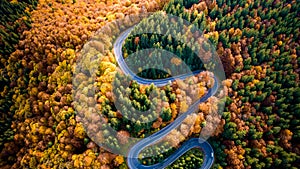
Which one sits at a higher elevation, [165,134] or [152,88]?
[152,88]

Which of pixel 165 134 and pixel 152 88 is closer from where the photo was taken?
pixel 165 134

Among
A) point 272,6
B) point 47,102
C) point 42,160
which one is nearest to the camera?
point 42,160

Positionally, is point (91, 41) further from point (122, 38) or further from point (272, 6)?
point (272, 6)

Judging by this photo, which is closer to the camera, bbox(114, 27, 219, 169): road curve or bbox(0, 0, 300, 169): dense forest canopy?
bbox(114, 27, 219, 169): road curve

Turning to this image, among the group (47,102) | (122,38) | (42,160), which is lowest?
(42,160)

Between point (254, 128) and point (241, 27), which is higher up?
point (241, 27)

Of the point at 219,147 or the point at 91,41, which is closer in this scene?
the point at 219,147

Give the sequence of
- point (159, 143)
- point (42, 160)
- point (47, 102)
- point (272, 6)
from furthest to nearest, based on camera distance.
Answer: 1. point (272, 6)
2. point (47, 102)
3. point (42, 160)
4. point (159, 143)

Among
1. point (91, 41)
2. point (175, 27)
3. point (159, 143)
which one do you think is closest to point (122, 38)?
point (91, 41)

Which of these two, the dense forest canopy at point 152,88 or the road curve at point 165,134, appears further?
the dense forest canopy at point 152,88
